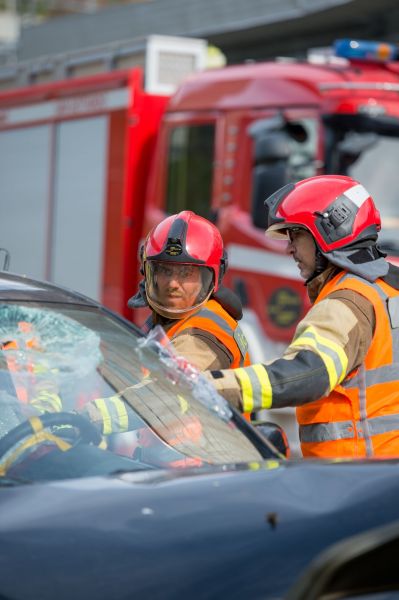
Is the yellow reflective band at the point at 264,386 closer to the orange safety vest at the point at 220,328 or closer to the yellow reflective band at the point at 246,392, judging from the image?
the yellow reflective band at the point at 246,392

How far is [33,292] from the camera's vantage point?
3883 mm

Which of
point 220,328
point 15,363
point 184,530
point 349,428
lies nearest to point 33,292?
point 15,363

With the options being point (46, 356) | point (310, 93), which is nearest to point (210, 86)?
point (310, 93)

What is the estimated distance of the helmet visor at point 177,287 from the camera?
4805mm

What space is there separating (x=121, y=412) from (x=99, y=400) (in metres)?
0.10

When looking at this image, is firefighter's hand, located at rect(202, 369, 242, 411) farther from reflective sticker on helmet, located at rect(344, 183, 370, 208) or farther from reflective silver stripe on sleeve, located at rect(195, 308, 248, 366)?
reflective sticker on helmet, located at rect(344, 183, 370, 208)

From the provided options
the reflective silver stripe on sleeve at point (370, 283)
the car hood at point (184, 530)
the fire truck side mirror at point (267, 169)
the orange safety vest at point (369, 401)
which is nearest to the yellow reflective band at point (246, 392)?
the orange safety vest at point (369, 401)

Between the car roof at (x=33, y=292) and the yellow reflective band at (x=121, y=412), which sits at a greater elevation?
the car roof at (x=33, y=292)

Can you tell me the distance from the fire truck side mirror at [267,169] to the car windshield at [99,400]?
542 cm

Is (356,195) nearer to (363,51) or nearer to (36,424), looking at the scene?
(36,424)

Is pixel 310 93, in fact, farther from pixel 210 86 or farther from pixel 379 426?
pixel 379 426

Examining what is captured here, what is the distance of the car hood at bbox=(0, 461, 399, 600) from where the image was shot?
8.42 ft

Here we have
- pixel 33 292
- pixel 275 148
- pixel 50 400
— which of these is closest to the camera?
pixel 50 400

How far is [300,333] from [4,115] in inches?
380
